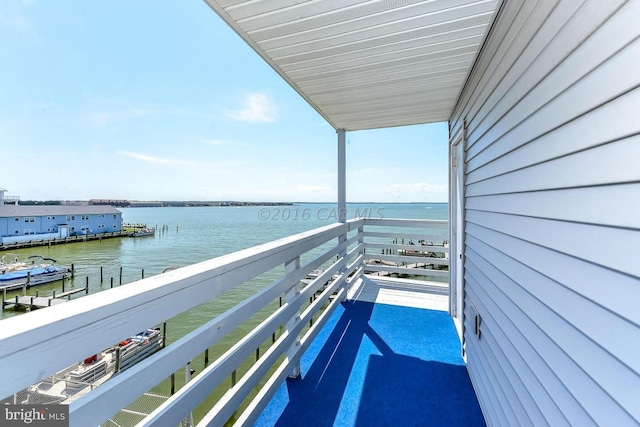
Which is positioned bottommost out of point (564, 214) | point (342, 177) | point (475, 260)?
point (475, 260)

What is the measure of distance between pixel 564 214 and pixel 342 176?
8.35ft

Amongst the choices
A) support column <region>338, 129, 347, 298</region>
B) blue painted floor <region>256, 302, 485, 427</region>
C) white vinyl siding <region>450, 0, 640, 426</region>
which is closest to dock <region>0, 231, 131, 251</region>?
support column <region>338, 129, 347, 298</region>

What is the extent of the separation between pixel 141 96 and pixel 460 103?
9.97 meters

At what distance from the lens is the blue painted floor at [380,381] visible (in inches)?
63.9

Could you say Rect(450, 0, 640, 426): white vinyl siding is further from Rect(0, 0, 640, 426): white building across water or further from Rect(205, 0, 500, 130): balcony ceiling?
Rect(205, 0, 500, 130): balcony ceiling

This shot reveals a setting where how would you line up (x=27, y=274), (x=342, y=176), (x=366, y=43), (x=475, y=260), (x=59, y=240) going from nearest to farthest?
(x=366, y=43), (x=475, y=260), (x=342, y=176), (x=27, y=274), (x=59, y=240)

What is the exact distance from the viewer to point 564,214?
82 centimetres

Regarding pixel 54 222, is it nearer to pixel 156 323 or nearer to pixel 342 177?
pixel 342 177

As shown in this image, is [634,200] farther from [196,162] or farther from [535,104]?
[196,162]

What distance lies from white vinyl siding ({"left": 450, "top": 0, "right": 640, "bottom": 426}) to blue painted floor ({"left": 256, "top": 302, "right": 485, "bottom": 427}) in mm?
350

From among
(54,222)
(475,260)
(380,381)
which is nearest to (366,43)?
(475,260)

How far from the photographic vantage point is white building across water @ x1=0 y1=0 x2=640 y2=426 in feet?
1.97

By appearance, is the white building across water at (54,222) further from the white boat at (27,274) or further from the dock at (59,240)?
the white boat at (27,274)

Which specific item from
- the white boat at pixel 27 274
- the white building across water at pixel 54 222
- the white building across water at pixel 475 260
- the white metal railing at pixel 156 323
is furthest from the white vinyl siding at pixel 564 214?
the white building across water at pixel 54 222
